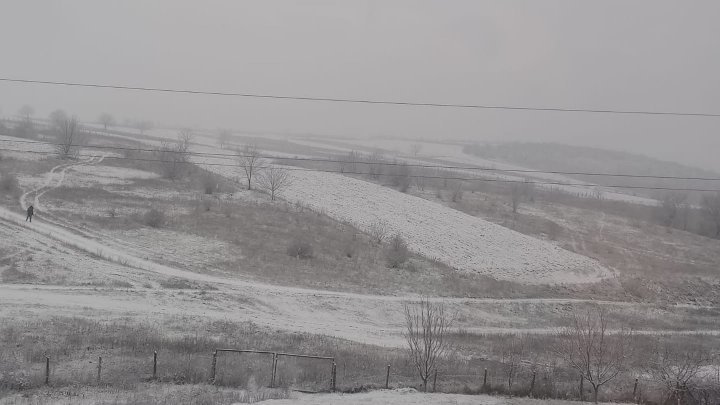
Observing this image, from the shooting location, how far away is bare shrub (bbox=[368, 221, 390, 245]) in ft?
160

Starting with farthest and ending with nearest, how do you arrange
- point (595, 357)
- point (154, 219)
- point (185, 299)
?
1. point (154, 219)
2. point (185, 299)
3. point (595, 357)

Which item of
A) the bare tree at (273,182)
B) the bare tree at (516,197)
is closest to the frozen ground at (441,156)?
the bare tree at (516,197)

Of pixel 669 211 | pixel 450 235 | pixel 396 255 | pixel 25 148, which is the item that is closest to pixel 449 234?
pixel 450 235

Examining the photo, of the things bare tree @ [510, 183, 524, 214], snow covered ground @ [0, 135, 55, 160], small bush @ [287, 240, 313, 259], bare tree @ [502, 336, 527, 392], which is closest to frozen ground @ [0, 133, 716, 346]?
bare tree @ [502, 336, 527, 392]

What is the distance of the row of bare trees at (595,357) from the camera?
17031 millimetres

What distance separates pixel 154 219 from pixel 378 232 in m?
19.5

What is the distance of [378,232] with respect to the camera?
49.9 meters

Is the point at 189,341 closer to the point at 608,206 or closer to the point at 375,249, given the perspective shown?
the point at 375,249

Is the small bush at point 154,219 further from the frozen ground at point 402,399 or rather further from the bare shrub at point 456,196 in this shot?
→ the bare shrub at point 456,196

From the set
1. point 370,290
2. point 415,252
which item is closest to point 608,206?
point 415,252

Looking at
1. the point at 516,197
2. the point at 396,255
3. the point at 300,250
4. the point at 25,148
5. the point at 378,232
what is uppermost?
the point at 25,148

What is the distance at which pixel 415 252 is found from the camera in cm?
4806

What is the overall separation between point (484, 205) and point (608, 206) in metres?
26.6

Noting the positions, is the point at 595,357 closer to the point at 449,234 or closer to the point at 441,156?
the point at 449,234
